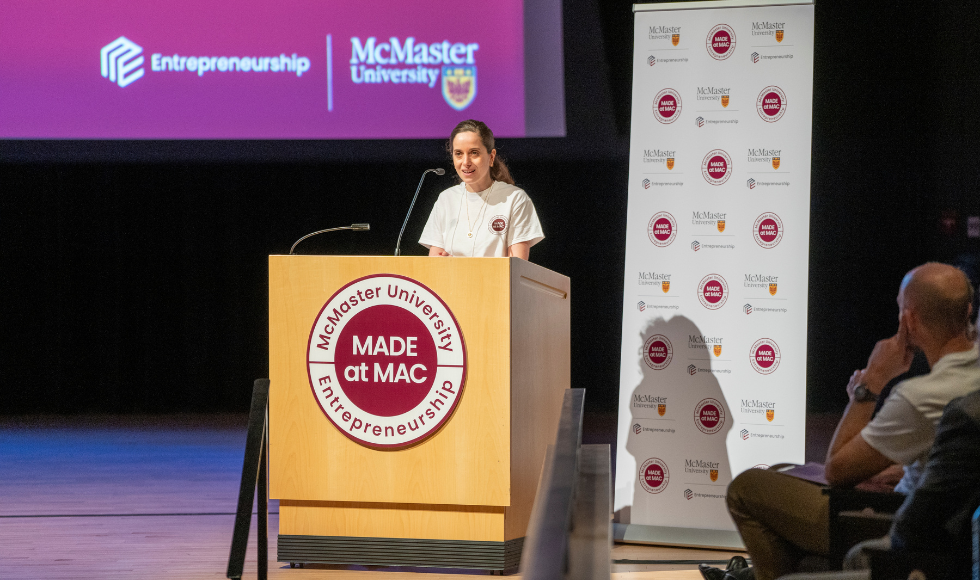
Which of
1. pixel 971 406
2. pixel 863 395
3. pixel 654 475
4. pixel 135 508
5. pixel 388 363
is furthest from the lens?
pixel 135 508

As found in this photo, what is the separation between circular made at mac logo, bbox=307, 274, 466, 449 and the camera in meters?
2.41

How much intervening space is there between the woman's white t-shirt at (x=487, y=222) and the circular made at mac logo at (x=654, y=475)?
983 millimetres

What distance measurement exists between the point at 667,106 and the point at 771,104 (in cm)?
39

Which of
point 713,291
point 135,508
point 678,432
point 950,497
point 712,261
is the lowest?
point 135,508

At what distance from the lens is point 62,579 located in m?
2.57

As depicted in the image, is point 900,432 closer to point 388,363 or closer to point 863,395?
point 863,395

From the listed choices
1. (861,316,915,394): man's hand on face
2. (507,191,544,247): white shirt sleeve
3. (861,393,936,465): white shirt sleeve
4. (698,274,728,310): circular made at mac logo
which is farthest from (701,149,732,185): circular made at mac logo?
(861,393,936,465): white shirt sleeve

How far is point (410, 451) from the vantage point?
7.97ft

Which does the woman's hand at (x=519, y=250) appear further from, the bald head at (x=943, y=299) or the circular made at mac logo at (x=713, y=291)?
the bald head at (x=943, y=299)

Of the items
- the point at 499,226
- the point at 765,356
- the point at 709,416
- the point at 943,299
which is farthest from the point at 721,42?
the point at 943,299

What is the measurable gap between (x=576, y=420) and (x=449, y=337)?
1114 mm

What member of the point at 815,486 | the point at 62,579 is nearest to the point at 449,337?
the point at 815,486

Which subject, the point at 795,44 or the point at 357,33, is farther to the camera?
the point at 357,33

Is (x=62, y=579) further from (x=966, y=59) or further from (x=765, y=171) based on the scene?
(x=966, y=59)
